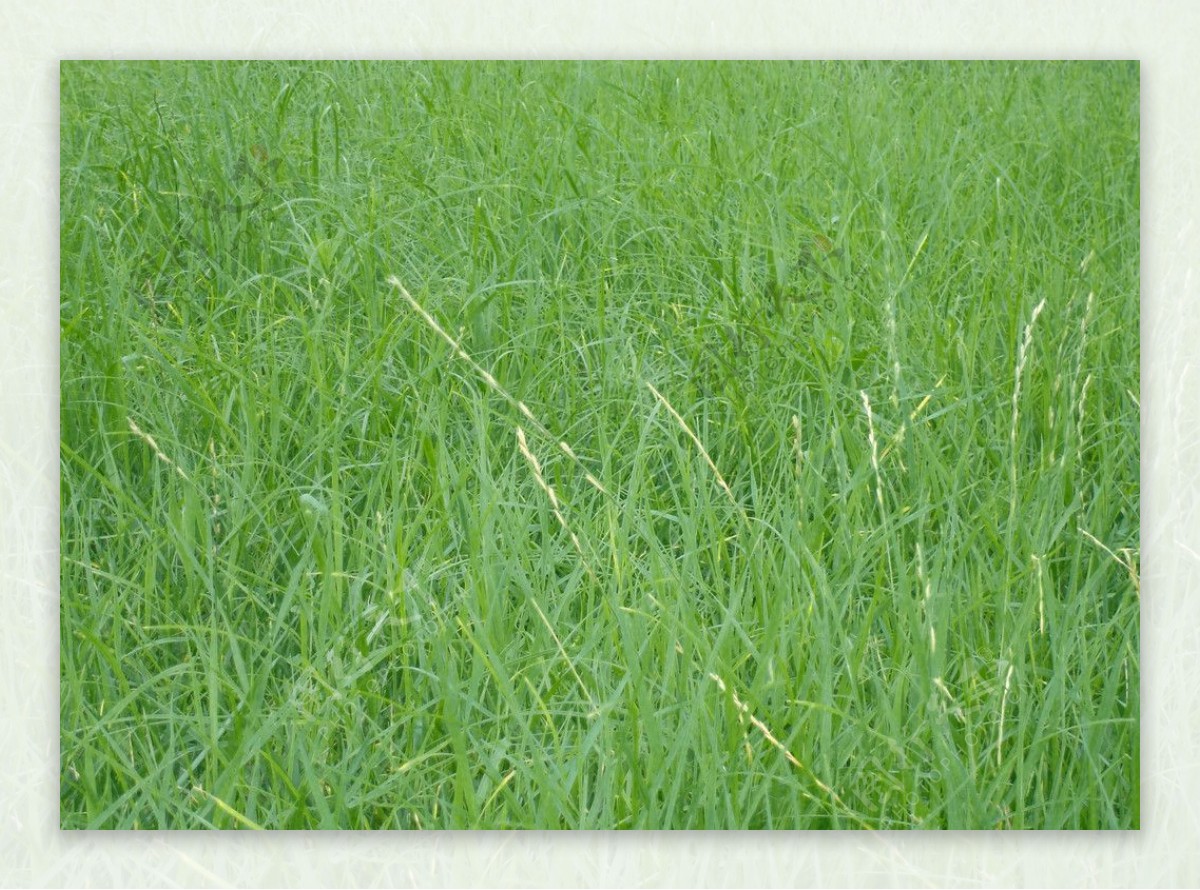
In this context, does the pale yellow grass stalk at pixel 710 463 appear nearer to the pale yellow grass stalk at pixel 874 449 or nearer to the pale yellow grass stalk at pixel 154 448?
the pale yellow grass stalk at pixel 874 449

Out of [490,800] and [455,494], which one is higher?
[455,494]

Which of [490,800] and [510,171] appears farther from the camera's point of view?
[510,171]

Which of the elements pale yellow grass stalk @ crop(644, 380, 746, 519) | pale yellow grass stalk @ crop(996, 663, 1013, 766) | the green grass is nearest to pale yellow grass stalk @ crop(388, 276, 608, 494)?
the green grass

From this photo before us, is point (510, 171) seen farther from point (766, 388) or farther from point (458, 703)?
point (458, 703)

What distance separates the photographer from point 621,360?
1753mm

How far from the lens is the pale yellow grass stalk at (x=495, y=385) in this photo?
5.69 ft

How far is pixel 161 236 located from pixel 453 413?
511mm

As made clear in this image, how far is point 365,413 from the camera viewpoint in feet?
5.73

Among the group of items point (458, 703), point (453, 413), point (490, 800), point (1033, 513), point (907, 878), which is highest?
point (453, 413)

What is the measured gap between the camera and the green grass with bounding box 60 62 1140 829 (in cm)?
169

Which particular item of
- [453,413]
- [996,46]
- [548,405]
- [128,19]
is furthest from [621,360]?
[128,19]

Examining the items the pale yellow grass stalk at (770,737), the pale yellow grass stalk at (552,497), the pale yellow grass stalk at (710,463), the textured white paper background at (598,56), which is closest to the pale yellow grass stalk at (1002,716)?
the textured white paper background at (598,56)

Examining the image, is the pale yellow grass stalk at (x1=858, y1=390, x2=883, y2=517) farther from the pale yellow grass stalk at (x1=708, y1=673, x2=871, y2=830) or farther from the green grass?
the pale yellow grass stalk at (x1=708, y1=673, x2=871, y2=830)

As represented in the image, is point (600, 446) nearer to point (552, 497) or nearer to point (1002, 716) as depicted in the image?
point (552, 497)
